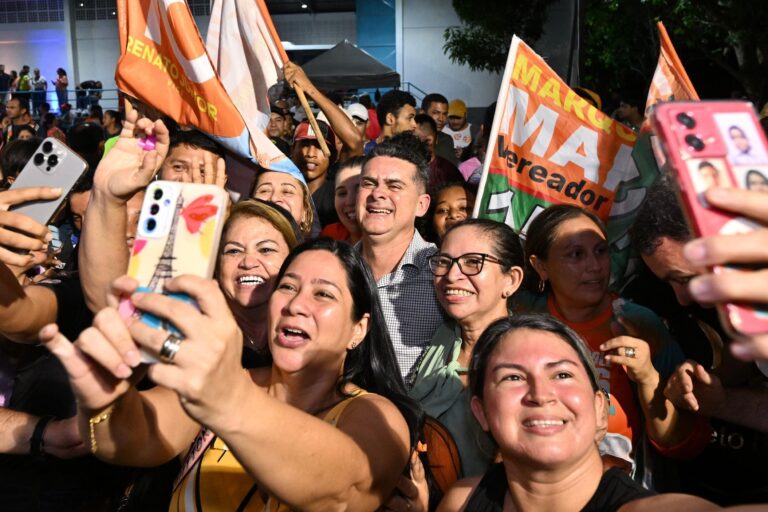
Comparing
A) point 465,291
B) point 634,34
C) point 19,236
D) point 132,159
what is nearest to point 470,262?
point 465,291

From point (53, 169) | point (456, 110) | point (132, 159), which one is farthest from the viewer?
point (456, 110)

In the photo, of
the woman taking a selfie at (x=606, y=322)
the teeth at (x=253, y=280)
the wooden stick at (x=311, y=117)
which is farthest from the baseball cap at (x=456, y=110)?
the teeth at (x=253, y=280)

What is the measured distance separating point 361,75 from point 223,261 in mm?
15390

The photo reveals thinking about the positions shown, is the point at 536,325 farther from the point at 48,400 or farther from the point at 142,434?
the point at 48,400

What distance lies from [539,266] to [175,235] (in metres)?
2.41

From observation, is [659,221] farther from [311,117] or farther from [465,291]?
[311,117]

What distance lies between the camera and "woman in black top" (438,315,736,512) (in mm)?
2320

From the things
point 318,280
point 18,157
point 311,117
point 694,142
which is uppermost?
point 311,117

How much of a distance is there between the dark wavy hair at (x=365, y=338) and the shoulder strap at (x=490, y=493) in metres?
0.49

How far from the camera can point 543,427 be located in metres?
2.33

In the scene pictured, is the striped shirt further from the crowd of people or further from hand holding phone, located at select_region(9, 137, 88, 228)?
hand holding phone, located at select_region(9, 137, 88, 228)

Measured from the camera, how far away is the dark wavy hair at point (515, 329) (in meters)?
2.56

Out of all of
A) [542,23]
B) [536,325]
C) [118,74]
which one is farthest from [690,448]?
[542,23]

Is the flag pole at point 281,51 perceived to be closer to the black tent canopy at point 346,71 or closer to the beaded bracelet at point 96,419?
the beaded bracelet at point 96,419
